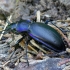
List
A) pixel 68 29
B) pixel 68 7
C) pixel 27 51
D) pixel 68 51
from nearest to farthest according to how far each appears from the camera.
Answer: pixel 68 51 → pixel 27 51 → pixel 68 29 → pixel 68 7

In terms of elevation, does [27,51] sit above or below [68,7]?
below

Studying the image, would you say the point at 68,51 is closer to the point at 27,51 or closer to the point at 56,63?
the point at 56,63

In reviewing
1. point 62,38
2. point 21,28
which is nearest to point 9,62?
point 21,28

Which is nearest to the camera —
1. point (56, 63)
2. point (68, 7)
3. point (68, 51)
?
point (56, 63)

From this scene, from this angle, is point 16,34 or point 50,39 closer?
point 50,39
